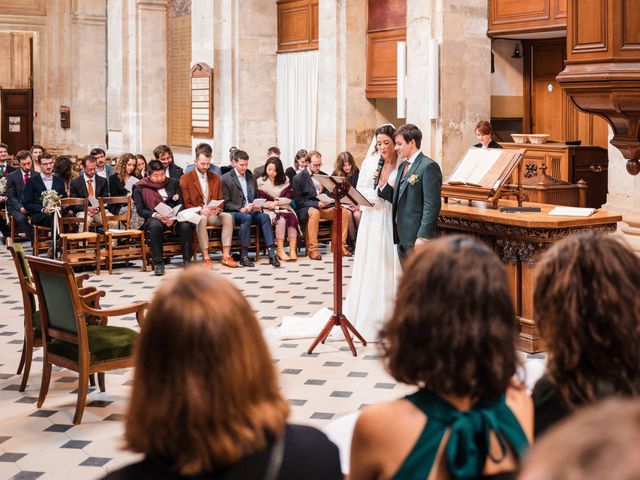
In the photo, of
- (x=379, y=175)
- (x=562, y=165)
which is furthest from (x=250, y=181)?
(x=379, y=175)

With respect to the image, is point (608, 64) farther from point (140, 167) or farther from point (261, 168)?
point (140, 167)

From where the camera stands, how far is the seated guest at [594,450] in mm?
787

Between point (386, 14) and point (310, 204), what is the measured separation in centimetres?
333

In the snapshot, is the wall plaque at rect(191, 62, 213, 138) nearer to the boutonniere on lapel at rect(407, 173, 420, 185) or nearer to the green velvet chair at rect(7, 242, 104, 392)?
the boutonniere on lapel at rect(407, 173, 420, 185)

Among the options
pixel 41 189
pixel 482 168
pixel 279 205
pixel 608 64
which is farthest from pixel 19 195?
pixel 608 64

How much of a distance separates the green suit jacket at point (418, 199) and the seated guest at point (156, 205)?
454cm

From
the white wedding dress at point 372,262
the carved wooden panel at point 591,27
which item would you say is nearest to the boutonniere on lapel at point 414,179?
the white wedding dress at point 372,262

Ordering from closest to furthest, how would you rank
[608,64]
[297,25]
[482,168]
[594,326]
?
1. [594,326]
2. [608,64]
3. [482,168]
4. [297,25]

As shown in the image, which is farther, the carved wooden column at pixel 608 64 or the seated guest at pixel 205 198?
the seated guest at pixel 205 198

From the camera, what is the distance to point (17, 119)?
2505cm

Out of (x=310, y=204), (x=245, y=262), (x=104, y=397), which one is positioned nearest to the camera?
(x=104, y=397)

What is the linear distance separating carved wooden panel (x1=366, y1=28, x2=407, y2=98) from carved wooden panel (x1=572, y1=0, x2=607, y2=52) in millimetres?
7817

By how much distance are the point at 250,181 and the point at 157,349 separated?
1054cm

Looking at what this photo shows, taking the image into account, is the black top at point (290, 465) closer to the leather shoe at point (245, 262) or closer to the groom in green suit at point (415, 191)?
the groom in green suit at point (415, 191)
